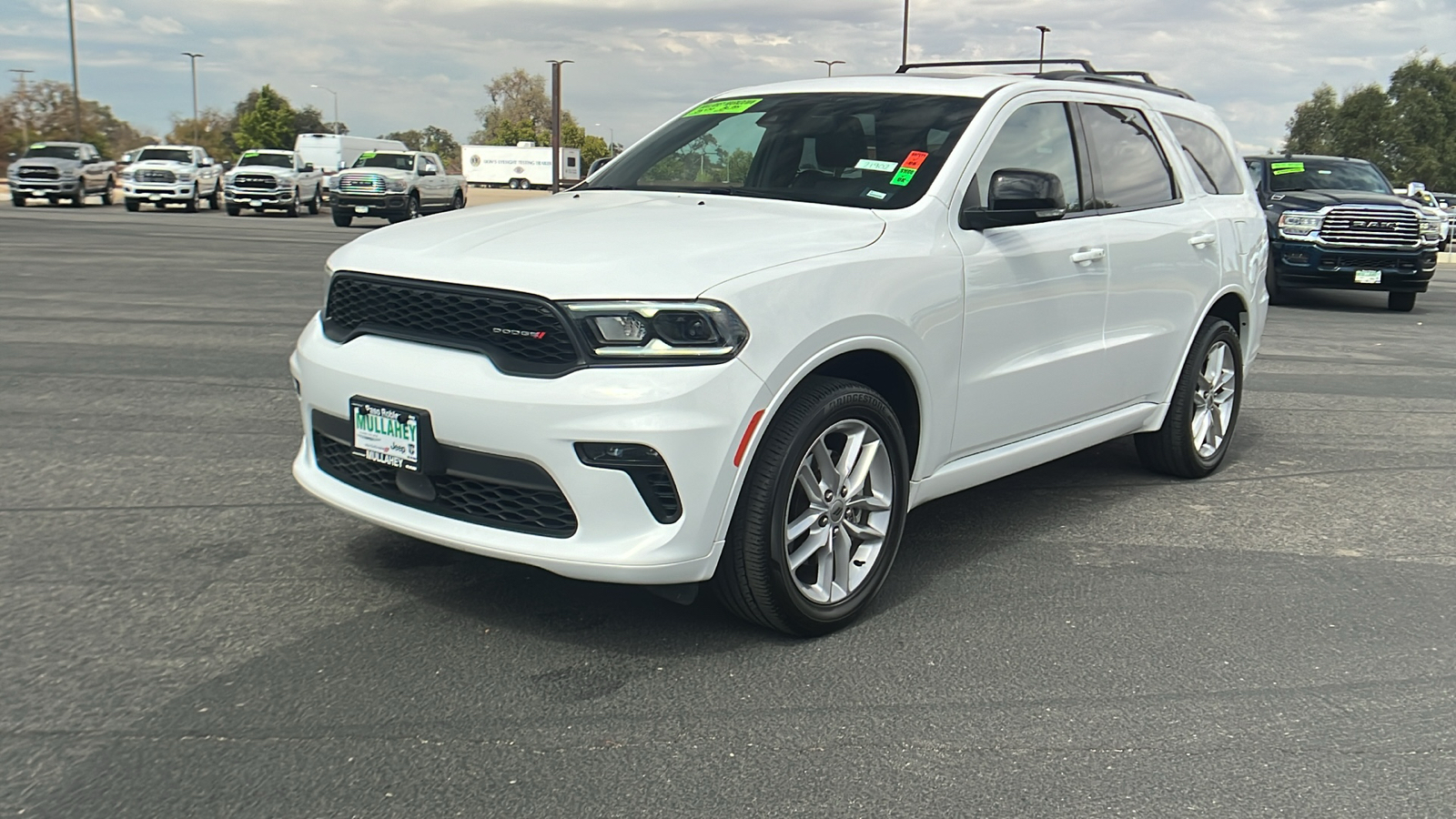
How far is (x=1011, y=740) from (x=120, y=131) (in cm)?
9344

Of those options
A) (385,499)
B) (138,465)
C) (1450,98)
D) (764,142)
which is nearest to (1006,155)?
(764,142)

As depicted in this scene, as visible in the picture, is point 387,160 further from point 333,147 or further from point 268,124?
point 268,124

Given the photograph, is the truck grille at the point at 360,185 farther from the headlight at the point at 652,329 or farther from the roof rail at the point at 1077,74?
the headlight at the point at 652,329

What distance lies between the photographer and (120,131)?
3337 inches

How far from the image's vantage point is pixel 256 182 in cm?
3378

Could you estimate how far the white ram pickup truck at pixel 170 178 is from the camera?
33.0m

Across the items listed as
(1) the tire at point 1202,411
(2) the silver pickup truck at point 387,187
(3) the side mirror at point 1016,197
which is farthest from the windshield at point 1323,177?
(2) the silver pickup truck at point 387,187

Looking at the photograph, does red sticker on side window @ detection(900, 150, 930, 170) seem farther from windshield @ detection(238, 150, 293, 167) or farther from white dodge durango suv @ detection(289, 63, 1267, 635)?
windshield @ detection(238, 150, 293, 167)

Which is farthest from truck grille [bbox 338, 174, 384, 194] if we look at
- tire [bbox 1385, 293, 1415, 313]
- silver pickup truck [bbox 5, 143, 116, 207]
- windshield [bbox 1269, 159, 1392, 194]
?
tire [bbox 1385, 293, 1415, 313]

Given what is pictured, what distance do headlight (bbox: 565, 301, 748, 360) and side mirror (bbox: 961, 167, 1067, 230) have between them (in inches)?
52.5

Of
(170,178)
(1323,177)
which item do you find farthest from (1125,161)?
(170,178)

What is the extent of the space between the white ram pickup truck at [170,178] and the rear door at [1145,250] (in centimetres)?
3236

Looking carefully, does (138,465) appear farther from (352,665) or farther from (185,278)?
(185,278)

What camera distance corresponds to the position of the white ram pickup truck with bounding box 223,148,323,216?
33594 millimetres
